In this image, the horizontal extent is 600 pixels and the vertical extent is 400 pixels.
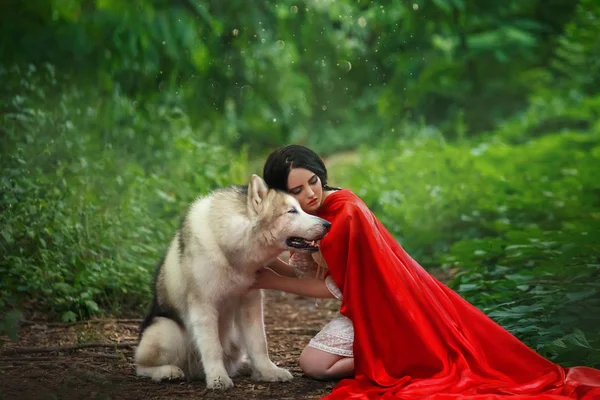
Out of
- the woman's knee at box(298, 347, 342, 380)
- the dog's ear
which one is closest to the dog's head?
the dog's ear

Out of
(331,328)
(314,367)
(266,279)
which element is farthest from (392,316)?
(266,279)

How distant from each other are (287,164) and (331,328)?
3.59 ft

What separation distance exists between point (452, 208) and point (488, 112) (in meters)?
9.57

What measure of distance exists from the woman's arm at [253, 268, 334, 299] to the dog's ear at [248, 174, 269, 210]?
1.63 ft

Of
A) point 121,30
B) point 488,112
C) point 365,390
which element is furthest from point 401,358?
point 488,112

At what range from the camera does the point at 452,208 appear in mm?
9469

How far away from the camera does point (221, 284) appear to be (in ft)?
14.8

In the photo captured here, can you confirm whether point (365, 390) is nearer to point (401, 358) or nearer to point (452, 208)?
point (401, 358)

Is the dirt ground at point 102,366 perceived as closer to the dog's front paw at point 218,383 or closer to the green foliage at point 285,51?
the dog's front paw at point 218,383

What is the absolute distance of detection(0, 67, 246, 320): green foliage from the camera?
6020mm

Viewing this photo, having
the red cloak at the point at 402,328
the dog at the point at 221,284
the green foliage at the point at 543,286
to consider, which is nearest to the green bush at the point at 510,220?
the green foliage at the point at 543,286

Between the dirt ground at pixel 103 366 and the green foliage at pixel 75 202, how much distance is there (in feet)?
0.99

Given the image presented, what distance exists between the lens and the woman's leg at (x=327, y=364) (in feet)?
15.3

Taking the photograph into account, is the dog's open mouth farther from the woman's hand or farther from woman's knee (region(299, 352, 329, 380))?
woman's knee (region(299, 352, 329, 380))
